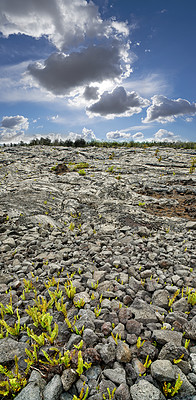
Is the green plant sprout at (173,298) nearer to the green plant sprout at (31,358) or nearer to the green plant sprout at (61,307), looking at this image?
the green plant sprout at (61,307)

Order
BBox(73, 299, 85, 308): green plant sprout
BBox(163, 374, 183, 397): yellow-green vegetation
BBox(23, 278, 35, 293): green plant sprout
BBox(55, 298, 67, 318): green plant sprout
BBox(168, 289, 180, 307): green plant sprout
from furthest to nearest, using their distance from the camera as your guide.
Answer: BBox(23, 278, 35, 293): green plant sprout
BBox(168, 289, 180, 307): green plant sprout
BBox(73, 299, 85, 308): green plant sprout
BBox(55, 298, 67, 318): green plant sprout
BBox(163, 374, 183, 397): yellow-green vegetation

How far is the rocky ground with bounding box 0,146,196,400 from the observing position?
2.48 metres

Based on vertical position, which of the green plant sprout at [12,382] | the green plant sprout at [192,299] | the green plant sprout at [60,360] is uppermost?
the green plant sprout at [192,299]

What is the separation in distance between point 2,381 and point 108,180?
1020cm

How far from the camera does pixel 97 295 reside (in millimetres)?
3877

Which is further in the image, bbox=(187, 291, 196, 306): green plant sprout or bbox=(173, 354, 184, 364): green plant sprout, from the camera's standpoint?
bbox=(187, 291, 196, 306): green plant sprout

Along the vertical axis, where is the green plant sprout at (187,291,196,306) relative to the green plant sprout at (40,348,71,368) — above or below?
above

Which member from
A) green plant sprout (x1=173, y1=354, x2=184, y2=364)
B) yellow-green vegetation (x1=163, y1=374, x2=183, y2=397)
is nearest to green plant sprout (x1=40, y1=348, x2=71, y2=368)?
yellow-green vegetation (x1=163, y1=374, x2=183, y2=397)

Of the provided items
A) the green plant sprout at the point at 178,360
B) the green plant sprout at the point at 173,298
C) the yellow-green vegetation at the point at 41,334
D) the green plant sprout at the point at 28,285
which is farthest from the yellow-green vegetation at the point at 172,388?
the green plant sprout at the point at 28,285

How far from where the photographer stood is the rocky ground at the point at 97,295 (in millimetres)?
2482

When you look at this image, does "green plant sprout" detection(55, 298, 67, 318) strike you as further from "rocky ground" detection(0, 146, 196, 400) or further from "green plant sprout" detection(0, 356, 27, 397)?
"green plant sprout" detection(0, 356, 27, 397)

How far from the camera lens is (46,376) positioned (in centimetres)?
249

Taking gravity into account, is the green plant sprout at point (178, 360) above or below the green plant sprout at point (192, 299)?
below

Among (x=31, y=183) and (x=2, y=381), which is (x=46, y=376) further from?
(x=31, y=183)
